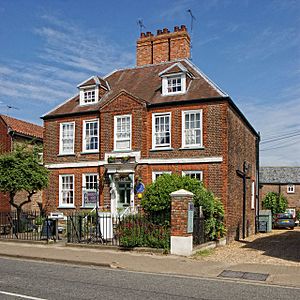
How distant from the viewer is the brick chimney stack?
2805 centimetres

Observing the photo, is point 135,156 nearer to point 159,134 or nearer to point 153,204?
point 159,134

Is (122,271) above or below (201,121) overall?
below

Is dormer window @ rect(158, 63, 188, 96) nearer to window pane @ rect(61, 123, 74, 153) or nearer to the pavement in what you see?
window pane @ rect(61, 123, 74, 153)

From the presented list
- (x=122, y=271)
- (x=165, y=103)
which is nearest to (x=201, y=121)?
(x=165, y=103)

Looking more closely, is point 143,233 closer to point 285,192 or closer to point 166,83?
point 166,83

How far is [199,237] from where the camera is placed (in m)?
17.4

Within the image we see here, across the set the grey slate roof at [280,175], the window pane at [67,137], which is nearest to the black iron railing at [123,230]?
the window pane at [67,137]

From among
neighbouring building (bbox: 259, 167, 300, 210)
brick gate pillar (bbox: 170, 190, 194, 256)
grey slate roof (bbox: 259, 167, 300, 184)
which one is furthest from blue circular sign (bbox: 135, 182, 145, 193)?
grey slate roof (bbox: 259, 167, 300, 184)

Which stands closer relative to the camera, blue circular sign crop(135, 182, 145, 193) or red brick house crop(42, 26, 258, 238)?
red brick house crop(42, 26, 258, 238)

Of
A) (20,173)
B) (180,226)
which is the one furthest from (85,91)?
(180,226)

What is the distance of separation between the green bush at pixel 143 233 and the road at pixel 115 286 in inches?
137

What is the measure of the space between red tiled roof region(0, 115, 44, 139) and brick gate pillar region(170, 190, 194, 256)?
19164mm

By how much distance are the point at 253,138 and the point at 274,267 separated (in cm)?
1834

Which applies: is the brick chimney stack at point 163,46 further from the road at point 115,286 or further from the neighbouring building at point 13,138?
the road at point 115,286
